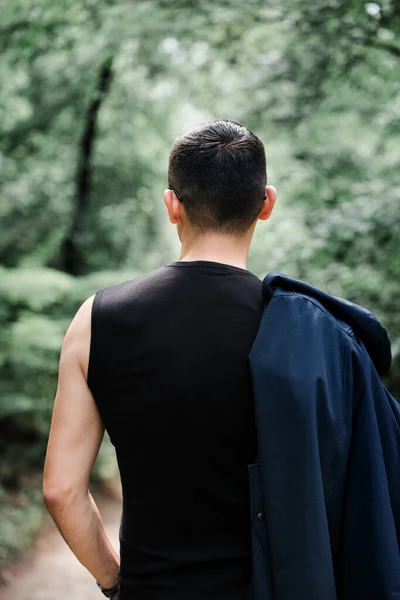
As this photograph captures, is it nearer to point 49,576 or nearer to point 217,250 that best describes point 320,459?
point 217,250

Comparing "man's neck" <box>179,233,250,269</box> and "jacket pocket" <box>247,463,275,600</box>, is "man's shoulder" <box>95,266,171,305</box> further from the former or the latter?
"jacket pocket" <box>247,463,275,600</box>

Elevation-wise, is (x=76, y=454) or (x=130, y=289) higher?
(x=130, y=289)

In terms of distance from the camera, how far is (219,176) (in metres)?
1.66

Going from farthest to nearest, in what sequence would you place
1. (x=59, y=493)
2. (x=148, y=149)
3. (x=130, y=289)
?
1. (x=148, y=149)
2. (x=59, y=493)
3. (x=130, y=289)

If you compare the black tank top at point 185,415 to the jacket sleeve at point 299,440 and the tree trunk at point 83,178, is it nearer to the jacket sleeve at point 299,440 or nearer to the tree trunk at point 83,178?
the jacket sleeve at point 299,440

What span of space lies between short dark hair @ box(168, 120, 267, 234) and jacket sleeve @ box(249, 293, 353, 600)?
0.33m

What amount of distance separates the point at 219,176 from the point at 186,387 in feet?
1.89

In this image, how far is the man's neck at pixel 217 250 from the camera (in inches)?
66.4

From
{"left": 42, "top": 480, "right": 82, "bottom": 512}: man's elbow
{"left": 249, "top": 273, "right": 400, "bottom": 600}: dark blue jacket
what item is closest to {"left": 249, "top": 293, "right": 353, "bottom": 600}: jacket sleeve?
{"left": 249, "top": 273, "right": 400, "bottom": 600}: dark blue jacket

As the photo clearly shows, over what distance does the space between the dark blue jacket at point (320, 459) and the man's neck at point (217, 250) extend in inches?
5.7

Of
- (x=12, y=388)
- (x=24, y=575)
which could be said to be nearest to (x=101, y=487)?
(x=12, y=388)

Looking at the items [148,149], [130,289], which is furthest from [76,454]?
[148,149]

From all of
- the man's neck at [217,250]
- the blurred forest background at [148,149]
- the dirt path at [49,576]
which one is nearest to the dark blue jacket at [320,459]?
the man's neck at [217,250]

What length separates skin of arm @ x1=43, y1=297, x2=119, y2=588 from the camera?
1655mm
